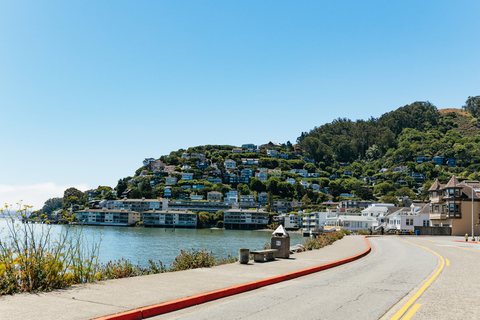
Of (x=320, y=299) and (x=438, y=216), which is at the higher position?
(x=320, y=299)

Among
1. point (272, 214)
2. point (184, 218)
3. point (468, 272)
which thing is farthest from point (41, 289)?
point (272, 214)

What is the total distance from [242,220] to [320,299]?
15489 cm

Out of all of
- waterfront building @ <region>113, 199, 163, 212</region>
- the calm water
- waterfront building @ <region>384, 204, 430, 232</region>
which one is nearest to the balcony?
waterfront building @ <region>384, 204, 430, 232</region>

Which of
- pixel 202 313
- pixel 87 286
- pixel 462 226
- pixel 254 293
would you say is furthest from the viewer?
pixel 462 226

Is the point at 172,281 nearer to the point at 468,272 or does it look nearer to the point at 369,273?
the point at 369,273

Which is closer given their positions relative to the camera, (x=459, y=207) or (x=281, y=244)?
(x=281, y=244)

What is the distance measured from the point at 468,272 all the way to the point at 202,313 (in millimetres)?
12074

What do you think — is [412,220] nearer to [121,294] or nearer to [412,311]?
[412,311]

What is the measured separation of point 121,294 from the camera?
9.52 meters

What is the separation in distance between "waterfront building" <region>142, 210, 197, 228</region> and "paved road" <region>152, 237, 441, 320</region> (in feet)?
497

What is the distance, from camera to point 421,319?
26.2ft

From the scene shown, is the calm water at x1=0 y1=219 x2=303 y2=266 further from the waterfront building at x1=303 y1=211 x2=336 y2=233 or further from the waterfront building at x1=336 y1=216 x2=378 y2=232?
the waterfront building at x1=303 y1=211 x2=336 y2=233

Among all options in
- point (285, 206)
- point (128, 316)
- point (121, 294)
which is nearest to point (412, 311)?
point (128, 316)

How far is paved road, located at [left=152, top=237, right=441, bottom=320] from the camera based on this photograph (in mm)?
8383
